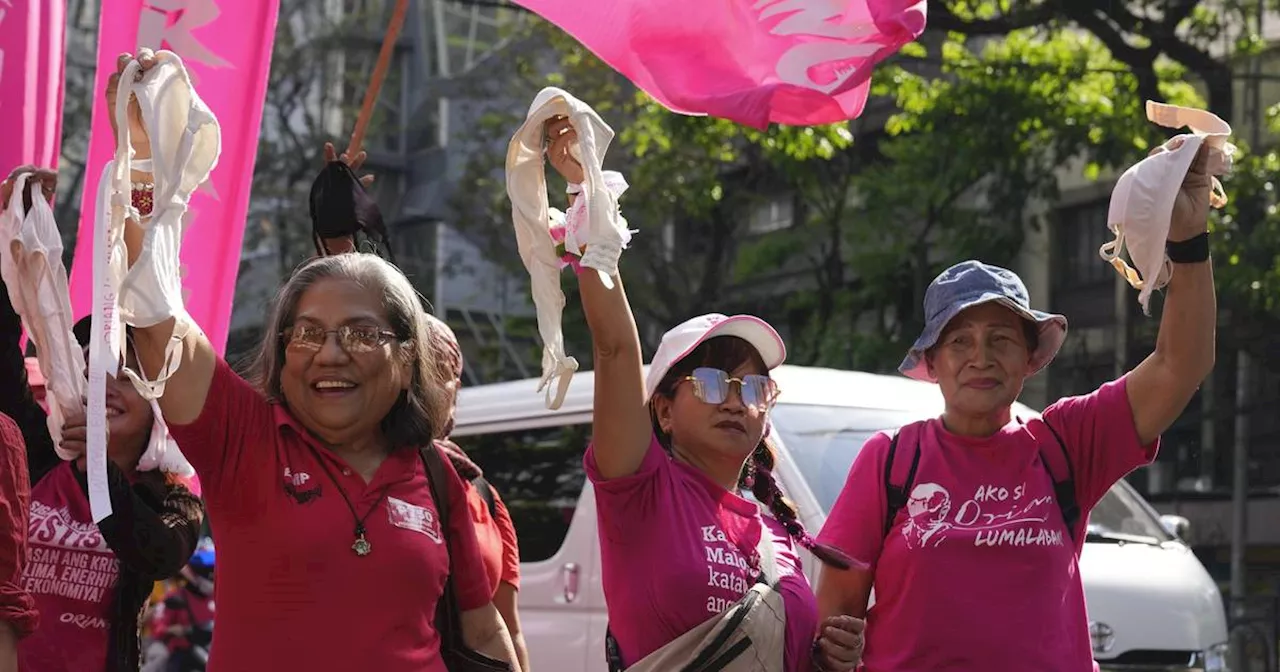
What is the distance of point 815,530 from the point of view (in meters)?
6.20

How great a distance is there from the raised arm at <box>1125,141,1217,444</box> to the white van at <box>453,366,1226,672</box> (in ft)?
7.40

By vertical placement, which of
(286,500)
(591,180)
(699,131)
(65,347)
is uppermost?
(699,131)

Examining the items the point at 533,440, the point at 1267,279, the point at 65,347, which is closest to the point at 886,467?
the point at 65,347

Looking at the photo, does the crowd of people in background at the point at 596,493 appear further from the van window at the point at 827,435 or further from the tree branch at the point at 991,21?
the tree branch at the point at 991,21

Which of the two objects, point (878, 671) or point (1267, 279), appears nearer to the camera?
point (878, 671)

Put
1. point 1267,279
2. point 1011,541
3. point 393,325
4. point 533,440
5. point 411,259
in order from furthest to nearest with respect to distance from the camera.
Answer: point 411,259 → point 1267,279 → point 533,440 → point 1011,541 → point 393,325

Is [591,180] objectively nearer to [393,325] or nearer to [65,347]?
[393,325]

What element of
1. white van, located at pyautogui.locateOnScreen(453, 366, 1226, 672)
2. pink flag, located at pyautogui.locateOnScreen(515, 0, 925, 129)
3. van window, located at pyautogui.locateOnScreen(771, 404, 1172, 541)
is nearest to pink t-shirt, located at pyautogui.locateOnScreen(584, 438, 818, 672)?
pink flag, located at pyautogui.locateOnScreen(515, 0, 925, 129)

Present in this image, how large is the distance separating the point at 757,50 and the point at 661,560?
1.32 metres

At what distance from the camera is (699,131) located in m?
14.8

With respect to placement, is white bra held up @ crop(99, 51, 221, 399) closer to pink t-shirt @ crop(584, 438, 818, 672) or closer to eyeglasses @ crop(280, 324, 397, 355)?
Result: eyeglasses @ crop(280, 324, 397, 355)

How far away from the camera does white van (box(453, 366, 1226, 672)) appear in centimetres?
660

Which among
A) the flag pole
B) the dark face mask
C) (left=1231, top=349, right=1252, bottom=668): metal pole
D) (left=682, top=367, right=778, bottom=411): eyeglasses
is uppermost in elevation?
the flag pole

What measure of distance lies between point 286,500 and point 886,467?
1423 mm
